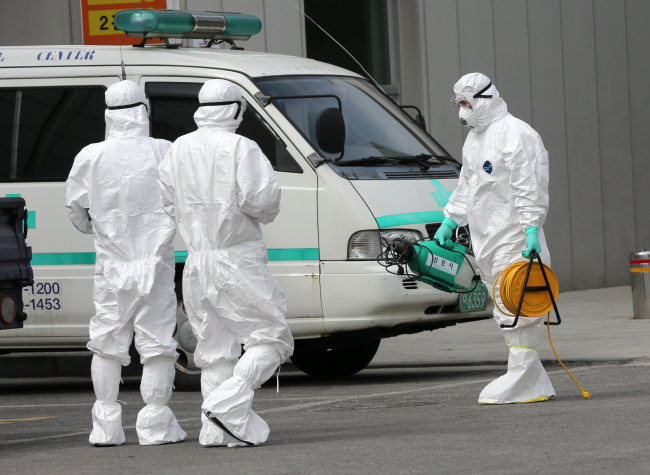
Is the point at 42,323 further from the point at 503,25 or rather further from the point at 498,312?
the point at 503,25

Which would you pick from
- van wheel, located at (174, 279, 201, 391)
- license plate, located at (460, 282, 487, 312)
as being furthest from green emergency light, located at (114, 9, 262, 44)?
license plate, located at (460, 282, 487, 312)

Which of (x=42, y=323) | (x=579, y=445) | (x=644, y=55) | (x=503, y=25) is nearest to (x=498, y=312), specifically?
(x=579, y=445)

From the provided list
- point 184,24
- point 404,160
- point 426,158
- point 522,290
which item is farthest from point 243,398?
point 184,24

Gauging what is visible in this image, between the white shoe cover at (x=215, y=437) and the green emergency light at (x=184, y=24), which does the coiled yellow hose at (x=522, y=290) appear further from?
the green emergency light at (x=184, y=24)

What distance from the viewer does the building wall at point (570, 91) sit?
53.5 ft

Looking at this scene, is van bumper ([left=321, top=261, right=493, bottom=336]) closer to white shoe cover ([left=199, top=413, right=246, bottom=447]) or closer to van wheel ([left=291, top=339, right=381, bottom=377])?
van wheel ([left=291, top=339, right=381, bottom=377])

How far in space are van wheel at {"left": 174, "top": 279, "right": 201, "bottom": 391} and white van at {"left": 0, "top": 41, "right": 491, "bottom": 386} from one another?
15 mm

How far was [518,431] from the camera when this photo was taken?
244 inches

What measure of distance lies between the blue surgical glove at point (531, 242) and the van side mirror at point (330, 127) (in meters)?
2.00

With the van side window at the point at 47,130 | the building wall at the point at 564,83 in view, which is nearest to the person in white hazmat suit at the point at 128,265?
the van side window at the point at 47,130

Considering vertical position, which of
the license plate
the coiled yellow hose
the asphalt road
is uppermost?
the coiled yellow hose

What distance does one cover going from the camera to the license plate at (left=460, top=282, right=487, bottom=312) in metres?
8.90

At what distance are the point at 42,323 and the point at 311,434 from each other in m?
3.38

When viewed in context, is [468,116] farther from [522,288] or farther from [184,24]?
[184,24]
